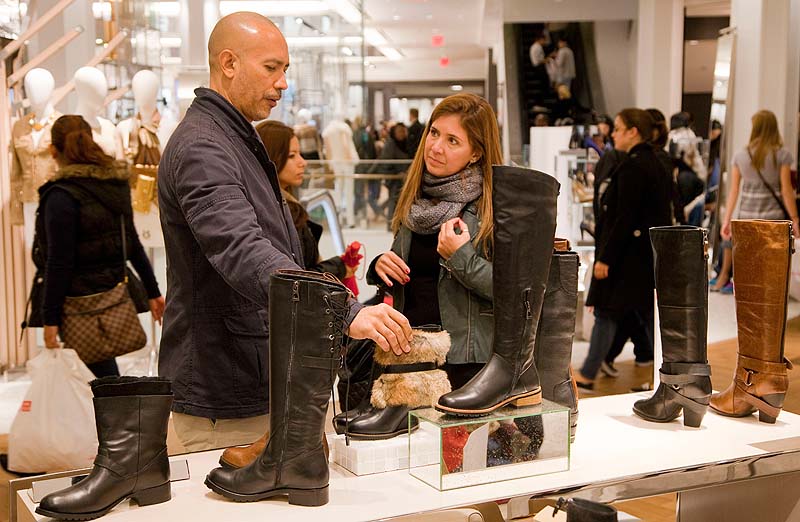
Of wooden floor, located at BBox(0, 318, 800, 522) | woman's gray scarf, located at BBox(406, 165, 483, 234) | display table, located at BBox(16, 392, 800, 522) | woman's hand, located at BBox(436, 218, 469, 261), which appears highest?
woman's gray scarf, located at BBox(406, 165, 483, 234)

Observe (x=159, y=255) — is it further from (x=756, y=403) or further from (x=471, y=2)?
(x=471, y=2)

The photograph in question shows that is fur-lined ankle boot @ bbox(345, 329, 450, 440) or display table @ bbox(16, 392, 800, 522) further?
fur-lined ankle boot @ bbox(345, 329, 450, 440)

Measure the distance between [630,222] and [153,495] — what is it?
3.70 meters

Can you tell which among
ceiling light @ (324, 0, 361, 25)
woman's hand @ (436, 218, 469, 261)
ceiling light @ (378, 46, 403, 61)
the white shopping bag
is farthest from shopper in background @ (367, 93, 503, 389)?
ceiling light @ (378, 46, 403, 61)

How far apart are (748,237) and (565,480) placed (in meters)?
0.85

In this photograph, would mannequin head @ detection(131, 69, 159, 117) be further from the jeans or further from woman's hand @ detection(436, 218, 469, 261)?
woman's hand @ detection(436, 218, 469, 261)

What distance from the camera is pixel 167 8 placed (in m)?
6.20

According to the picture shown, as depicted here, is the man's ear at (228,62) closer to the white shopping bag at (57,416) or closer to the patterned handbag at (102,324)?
the white shopping bag at (57,416)

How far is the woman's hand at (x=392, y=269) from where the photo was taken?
7.58 ft

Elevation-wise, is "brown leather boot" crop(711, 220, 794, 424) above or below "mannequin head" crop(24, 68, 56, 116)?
below

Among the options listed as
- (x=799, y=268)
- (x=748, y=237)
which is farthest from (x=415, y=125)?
(x=748, y=237)

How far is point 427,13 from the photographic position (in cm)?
1188

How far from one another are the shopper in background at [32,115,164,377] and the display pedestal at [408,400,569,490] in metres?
2.44

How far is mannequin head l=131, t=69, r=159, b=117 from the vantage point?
5.81 meters
